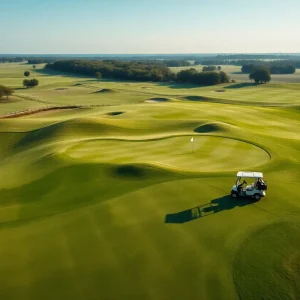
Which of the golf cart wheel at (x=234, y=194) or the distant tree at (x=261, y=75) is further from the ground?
the distant tree at (x=261, y=75)

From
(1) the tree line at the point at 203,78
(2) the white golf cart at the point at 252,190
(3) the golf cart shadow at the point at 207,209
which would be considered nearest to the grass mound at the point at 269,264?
(3) the golf cart shadow at the point at 207,209

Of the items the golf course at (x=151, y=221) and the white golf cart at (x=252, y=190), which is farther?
the white golf cart at (x=252, y=190)

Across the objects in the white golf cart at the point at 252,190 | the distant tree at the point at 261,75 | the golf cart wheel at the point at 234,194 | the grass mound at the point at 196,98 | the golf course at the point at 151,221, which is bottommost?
the grass mound at the point at 196,98

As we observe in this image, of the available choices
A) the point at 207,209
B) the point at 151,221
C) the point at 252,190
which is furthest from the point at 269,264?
the point at 252,190

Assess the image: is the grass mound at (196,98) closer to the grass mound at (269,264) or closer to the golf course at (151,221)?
the golf course at (151,221)

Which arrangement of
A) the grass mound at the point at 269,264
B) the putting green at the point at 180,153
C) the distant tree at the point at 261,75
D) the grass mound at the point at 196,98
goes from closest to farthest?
the grass mound at the point at 269,264, the putting green at the point at 180,153, the grass mound at the point at 196,98, the distant tree at the point at 261,75

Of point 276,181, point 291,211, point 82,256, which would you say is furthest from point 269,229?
point 82,256

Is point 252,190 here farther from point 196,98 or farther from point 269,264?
point 196,98
